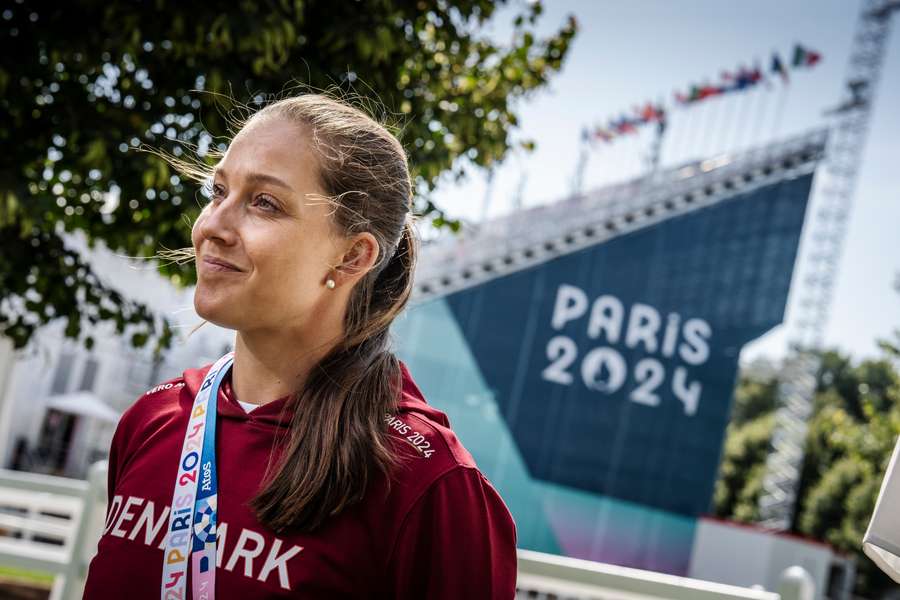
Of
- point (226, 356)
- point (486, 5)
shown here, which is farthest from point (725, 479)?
point (226, 356)

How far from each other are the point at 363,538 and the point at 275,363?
399 mm

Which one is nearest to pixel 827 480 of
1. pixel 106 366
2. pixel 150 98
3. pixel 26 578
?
pixel 106 366

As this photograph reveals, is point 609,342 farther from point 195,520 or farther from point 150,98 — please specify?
point 195,520

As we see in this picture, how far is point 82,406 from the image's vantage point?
1053 inches

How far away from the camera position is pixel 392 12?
5145mm

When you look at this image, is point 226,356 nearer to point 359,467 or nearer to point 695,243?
point 359,467

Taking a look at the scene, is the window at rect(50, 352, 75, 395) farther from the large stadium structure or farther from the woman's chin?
the woman's chin

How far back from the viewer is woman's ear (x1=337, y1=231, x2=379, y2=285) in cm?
178

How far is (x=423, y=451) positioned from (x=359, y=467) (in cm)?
11

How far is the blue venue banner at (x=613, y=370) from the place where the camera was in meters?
24.9

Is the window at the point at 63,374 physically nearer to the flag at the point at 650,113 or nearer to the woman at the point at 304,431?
the flag at the point at 650,113

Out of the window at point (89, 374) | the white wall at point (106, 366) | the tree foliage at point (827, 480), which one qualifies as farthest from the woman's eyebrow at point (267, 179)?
the tree foliage at point (827, 480)

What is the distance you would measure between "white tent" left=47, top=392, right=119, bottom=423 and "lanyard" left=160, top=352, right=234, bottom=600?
86.4ft

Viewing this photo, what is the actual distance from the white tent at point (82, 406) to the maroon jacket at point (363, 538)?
26.3 metres
